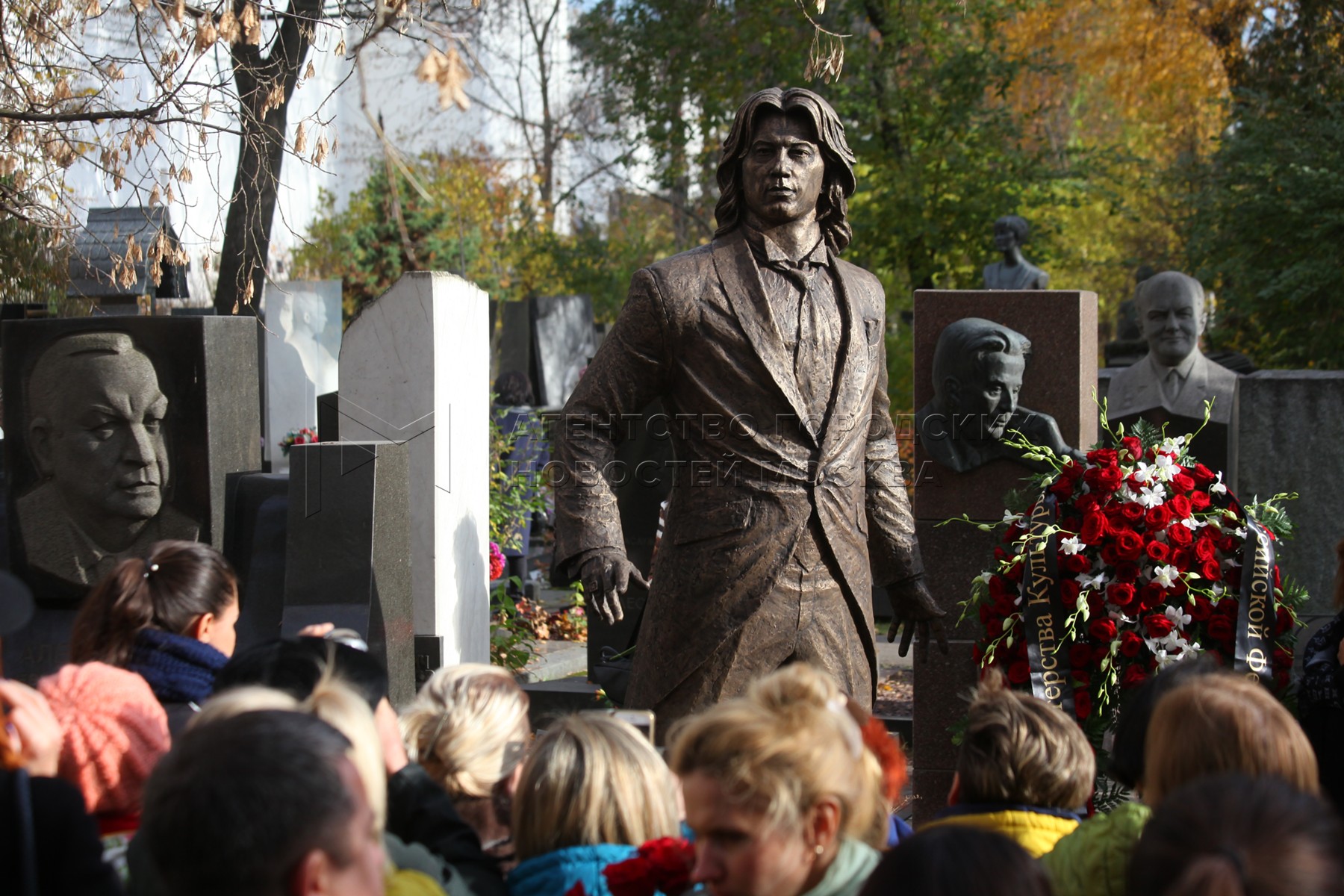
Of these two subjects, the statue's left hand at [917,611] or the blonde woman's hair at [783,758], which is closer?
the blonde woman's hair at [783,758]

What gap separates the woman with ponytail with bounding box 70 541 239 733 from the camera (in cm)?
310

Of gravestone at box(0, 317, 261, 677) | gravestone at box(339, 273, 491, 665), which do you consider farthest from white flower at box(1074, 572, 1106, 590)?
gravestone at box(0, 317, 261, 677)

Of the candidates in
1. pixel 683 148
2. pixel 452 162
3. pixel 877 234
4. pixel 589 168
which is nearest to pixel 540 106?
pixel 589 168

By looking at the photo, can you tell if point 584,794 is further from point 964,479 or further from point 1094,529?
point 964,479

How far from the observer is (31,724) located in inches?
92.4

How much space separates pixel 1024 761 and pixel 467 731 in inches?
42.2

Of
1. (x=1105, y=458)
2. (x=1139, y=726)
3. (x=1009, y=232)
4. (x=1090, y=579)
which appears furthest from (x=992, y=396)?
(x=1009, y=232)

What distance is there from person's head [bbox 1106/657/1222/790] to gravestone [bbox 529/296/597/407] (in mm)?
15800

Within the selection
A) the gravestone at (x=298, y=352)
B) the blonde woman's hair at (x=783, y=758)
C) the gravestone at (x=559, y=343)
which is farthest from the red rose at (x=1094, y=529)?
the gravestone at (x=559, y=343)

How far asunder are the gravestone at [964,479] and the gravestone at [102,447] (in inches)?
110

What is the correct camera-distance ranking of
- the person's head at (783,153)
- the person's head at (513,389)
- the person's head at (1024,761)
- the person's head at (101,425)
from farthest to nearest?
the person's head at (513,389), the person's head at (101,425), the person's head at (783,153), the person's head at (1024,761)

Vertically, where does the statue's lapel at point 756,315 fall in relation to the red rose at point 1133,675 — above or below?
above

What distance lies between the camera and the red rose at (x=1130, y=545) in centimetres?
409

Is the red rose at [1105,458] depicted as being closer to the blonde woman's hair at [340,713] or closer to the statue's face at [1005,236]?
the blonde woman's hair at [340,713]
